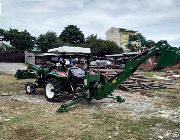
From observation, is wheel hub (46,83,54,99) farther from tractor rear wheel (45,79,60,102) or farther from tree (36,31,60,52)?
tree (36,31,60,52)

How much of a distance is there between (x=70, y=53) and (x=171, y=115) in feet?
24.4

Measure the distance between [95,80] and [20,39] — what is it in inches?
2407

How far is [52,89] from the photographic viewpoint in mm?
13836

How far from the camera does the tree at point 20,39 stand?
235 ft

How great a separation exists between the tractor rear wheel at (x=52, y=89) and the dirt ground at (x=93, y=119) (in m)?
0.31

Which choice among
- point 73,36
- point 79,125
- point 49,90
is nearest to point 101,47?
point 73,36

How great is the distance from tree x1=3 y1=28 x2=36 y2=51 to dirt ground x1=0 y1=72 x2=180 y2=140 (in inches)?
2298

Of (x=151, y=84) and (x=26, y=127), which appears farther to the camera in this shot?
(x=151, y=84)

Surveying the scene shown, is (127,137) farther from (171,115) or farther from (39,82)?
(39,82)

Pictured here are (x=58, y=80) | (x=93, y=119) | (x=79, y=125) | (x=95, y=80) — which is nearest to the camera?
(x=79, y=125)

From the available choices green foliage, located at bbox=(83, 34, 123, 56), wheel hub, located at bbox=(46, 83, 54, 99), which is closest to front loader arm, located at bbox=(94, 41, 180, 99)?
wheel hub, located at bbox=(46, 83, 54, 99)

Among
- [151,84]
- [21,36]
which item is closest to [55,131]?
[151,84]

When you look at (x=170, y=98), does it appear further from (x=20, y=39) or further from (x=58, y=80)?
(x=20, y=39)

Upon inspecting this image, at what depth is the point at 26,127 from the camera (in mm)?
9453
